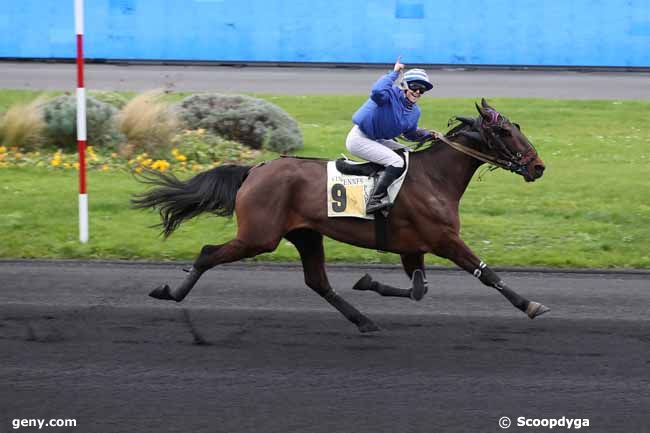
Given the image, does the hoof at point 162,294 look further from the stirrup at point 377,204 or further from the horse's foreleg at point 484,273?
the horse's foreleg at point 484,273

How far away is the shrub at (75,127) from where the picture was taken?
15359mm

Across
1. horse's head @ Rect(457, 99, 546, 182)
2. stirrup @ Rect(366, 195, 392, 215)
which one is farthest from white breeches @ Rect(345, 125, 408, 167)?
horse's head @ Rect(457, 99, 546, 182)

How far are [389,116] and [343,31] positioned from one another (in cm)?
2096

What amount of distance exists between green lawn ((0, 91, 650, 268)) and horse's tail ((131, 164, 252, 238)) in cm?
136

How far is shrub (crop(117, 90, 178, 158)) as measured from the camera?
49.9 ft

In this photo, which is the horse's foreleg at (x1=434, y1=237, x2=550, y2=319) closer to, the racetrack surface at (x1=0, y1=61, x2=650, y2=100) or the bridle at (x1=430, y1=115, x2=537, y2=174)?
the bridle at (x1=430, y1=115, x2=537, y2=174)

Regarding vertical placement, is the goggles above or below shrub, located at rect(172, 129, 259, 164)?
above

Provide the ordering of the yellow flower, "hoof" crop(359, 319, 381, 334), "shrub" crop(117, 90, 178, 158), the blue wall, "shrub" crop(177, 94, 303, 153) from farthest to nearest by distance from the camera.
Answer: the blue wall → "shrub" crop(177, 94, 303, 153) → "shrub" crop(117, 90, 178, 158) → the yellow flower → "hoof" crop(359, 319, 381, 334)

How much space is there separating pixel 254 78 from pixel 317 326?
17.7 m

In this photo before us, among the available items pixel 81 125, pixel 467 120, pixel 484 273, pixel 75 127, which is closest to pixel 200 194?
pixel 467 120

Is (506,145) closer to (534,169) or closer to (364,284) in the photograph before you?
(534,169)

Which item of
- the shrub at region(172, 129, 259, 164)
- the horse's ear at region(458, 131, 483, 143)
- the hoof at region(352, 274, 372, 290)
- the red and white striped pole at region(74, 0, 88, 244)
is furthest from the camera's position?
the shrub at region(172, 129, 259, 164)

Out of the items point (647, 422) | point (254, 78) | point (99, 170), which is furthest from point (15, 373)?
point (254, 78)

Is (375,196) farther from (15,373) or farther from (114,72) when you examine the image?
(114,72)
